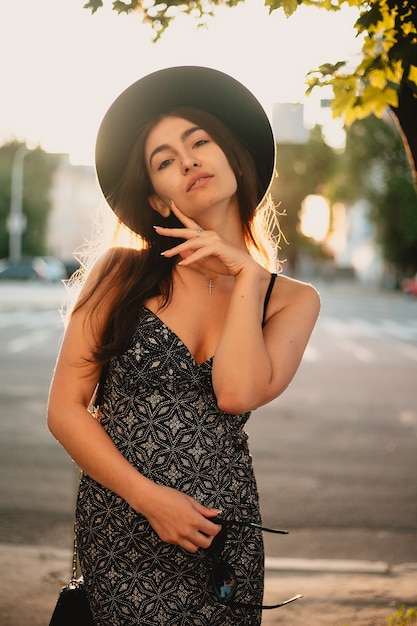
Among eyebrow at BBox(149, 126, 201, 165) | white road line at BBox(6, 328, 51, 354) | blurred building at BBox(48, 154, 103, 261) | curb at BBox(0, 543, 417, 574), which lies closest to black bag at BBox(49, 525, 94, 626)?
eyebrow at BBox(149, 126, 201, 165)

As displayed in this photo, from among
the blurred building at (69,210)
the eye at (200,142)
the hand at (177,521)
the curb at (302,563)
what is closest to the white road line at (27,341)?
the curb at (302,563)

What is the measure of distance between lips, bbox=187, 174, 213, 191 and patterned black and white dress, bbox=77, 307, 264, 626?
31cm

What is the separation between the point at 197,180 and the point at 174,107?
0.22 m

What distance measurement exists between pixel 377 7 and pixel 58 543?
12.8 ft

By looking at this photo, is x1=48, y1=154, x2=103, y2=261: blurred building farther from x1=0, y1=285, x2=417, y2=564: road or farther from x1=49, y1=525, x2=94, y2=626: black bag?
x1=49, y1=525, x2=94, y2=626: black bag

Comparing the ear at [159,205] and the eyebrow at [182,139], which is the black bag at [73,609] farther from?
the eyebrow at [182,139]

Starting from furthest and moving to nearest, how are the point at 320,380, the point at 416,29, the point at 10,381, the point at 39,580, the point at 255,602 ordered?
the point at 320,380 < the point at 10,381 < the point at 39,580 < the point at 416,29 < the point at 255,602

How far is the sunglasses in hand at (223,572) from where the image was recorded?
6.11 feet

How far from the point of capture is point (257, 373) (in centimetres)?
193

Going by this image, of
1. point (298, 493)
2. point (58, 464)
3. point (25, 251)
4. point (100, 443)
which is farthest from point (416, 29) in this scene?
point (25, 251)

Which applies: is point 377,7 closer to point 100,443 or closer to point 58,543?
point 100,443

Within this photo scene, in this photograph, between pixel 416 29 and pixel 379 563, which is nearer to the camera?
pixel 416 29

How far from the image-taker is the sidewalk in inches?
169

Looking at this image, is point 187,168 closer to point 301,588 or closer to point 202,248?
point 202,248
